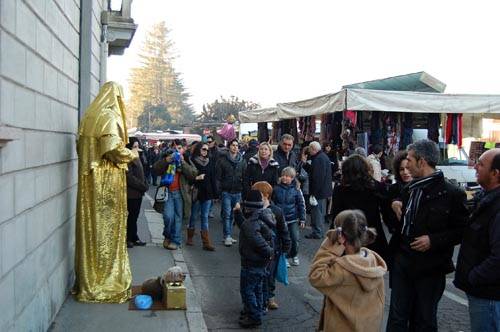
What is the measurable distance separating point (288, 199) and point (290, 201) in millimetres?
47

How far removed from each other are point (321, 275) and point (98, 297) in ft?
10.5

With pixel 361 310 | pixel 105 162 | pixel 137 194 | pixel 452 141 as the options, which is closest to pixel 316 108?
pixel 452 141

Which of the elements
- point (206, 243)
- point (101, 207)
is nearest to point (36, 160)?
point (101, 207)

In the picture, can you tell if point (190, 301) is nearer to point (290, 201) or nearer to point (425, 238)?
point (290, 201)

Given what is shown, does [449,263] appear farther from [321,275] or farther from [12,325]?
[12,325]

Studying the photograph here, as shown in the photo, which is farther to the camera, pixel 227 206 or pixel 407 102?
pixel 407 102

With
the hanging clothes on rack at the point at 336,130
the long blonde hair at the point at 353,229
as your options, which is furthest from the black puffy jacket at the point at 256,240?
the hanging clothes on rack at the point at 336,130

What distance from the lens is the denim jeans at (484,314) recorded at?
3660 millimetres

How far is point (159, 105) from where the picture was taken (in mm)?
81250

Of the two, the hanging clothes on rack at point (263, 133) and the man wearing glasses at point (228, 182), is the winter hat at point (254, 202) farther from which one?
the hanging clothes on rack at point (263, 133)

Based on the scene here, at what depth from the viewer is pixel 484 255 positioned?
3725 mm

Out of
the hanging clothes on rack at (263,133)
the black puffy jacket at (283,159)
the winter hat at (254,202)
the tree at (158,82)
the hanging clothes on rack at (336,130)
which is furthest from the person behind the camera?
the tree at (158,82)

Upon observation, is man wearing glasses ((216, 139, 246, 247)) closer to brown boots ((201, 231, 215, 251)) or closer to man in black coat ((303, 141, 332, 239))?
Answer: brown boots ((201, 231, 215, 251))

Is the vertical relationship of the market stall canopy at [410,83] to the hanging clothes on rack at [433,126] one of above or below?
above
